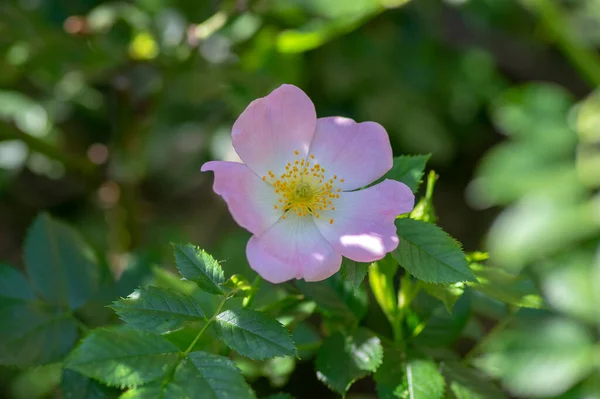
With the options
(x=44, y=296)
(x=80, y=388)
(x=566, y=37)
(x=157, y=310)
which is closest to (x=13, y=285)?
(x=44, y=296)

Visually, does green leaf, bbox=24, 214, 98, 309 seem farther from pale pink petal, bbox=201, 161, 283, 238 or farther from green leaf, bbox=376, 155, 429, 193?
green leaf, bbox=376, 155, 429, 193

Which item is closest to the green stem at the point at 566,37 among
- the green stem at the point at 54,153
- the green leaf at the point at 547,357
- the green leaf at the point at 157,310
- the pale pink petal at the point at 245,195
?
the green leaf at the point at 547,357

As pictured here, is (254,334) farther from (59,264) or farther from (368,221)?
(59,264)

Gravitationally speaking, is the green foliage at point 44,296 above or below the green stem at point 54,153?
above

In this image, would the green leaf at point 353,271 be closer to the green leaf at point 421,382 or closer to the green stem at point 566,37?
the green leaf at point 421,382

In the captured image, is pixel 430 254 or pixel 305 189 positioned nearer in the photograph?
pixel 430 254
